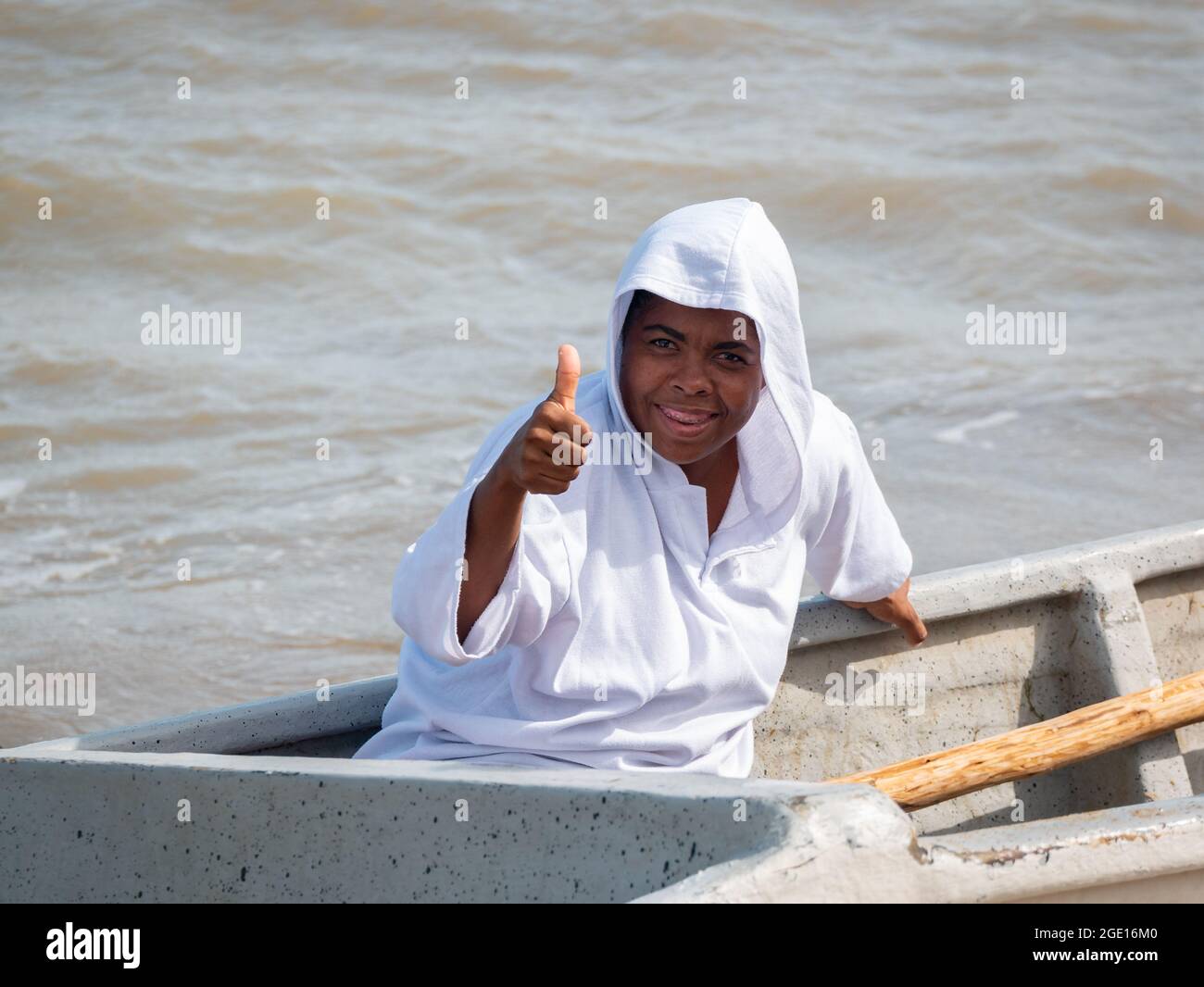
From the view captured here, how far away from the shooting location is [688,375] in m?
2.49

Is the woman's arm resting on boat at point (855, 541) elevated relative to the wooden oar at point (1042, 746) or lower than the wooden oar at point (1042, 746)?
elevated

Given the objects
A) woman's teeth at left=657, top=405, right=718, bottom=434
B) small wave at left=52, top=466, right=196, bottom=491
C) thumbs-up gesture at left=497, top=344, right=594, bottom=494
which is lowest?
thumbs-up gesture at left=497, top=344, right=594, bottom=494

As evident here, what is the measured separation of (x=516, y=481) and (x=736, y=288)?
505 millimetres

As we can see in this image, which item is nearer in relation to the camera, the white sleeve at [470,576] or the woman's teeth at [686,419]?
the white sleeve at [470,576]

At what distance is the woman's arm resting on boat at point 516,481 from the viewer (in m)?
2.13

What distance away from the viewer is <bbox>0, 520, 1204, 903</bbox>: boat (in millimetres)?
2055

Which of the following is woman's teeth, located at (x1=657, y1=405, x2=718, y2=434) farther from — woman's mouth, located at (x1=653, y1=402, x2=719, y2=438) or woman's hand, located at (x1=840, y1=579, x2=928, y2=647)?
woman's hand, located at (x1=840, y1=579, x2=928, y2=647)

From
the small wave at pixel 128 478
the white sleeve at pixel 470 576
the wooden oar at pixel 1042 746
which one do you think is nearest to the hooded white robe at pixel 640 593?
the white sleeve at pixel 470 576

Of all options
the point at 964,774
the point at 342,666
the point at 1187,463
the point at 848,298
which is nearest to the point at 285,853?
the point at 964,774

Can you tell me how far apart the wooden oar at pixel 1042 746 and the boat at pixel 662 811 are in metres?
0.21

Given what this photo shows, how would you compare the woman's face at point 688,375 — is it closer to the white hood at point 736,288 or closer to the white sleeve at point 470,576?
the white hood at point 736,288

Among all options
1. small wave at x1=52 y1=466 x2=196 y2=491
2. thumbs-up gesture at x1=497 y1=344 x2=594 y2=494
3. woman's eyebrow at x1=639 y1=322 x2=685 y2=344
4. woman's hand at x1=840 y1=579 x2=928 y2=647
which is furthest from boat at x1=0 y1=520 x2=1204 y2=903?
small wave at x1=52 y1=466 x2=196 y2=491

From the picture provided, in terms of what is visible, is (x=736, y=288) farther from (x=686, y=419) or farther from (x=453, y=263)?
(x=453, y=263)

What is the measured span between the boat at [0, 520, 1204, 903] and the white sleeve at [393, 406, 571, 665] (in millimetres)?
206
